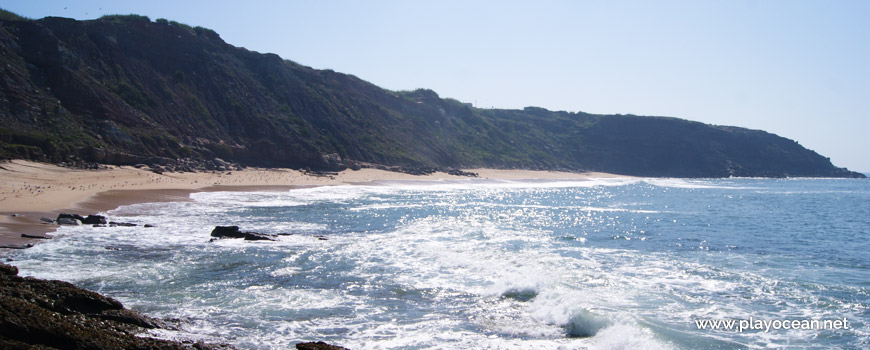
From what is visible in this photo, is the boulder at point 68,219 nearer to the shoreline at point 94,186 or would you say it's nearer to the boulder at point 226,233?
the shoreline at point 94,186

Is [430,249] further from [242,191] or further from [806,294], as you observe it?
[242,191]

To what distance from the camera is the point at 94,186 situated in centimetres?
2881

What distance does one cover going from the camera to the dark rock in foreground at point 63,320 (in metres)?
5.89

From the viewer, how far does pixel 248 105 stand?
55.2 metres

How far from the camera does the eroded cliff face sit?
36.7 metres

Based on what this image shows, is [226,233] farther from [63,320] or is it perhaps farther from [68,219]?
[63,320]

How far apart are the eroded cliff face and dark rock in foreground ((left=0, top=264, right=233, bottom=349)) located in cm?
→ 2602

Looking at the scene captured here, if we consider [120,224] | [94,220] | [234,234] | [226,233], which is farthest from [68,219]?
[234,234]

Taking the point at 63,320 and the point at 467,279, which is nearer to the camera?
the point at 63,320

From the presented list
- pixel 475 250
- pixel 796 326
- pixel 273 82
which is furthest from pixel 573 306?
pixel 273 82

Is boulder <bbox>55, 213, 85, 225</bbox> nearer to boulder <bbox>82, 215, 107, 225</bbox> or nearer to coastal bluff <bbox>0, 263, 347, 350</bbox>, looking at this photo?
boulder <bbox>82, 215, 107, 225</bbox>

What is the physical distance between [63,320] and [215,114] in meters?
48.3

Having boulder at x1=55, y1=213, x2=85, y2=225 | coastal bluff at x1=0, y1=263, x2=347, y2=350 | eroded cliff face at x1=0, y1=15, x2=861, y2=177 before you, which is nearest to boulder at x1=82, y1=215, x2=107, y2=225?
boulder at x1=55, y1=213, x2=85, y2=225

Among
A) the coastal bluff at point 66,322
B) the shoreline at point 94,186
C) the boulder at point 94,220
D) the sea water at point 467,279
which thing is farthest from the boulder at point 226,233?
the coastal bluff at point 66,322
